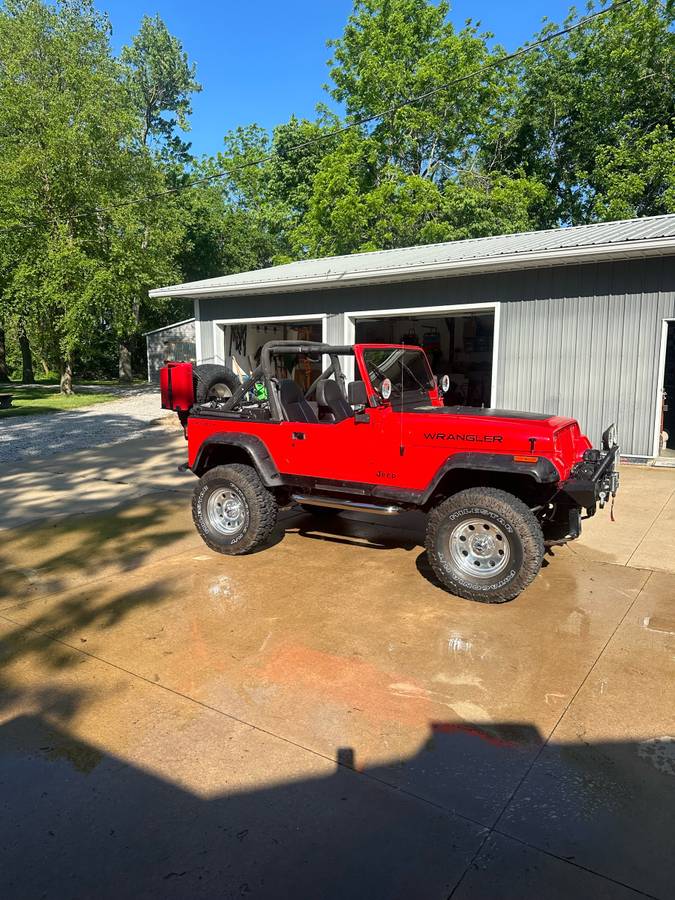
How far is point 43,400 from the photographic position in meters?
21.6

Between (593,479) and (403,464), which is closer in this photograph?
(593,479)

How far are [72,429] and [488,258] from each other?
33.7ft

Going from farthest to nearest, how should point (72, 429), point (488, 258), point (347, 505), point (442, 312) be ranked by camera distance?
point (72, 429), point (442, 312), point (488, 258), point (347, 505)

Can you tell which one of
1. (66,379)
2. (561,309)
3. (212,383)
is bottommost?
(66,379)

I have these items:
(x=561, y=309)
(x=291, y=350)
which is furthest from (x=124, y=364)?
(x=291, y=350)

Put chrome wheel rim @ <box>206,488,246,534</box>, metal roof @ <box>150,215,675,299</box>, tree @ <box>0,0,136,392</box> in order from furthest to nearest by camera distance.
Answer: tree @ <box>0,0,136,392</box>
metal roof @ <box>150,215,675,299</box>
chrome wheel rim @ <box>206,488,246,534</box>

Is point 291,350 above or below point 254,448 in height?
above

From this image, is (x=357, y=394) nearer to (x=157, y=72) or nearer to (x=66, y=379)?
(x=66, y=379)

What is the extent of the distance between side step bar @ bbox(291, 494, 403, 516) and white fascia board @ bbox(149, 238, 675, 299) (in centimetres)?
593

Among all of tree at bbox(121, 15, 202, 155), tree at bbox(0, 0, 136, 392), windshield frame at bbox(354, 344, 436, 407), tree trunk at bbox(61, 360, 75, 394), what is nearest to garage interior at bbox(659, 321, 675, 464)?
windshield frame at bbox(354, 344, 436, 407)

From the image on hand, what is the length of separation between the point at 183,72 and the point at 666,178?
116 ft

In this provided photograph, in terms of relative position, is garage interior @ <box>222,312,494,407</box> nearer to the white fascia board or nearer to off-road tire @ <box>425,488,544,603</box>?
the white fascia board

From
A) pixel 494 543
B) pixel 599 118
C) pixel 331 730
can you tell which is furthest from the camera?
pixel 599 118

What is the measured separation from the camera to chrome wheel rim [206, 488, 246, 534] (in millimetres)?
5645
